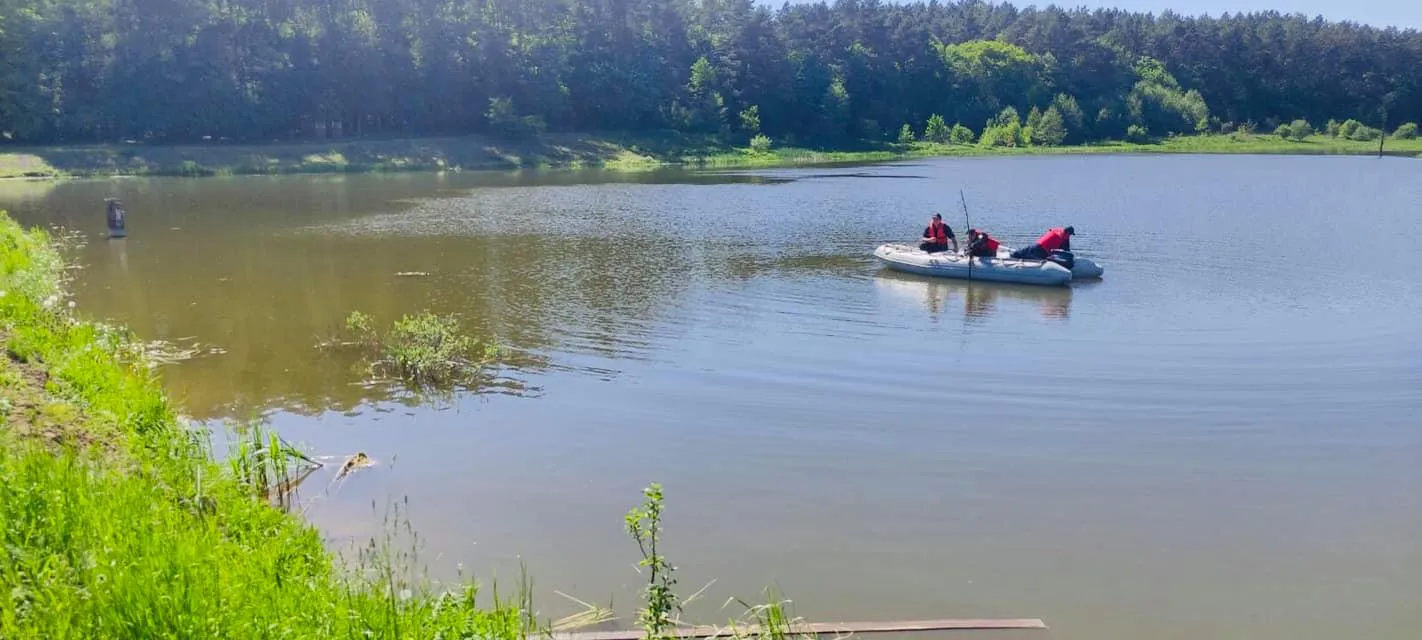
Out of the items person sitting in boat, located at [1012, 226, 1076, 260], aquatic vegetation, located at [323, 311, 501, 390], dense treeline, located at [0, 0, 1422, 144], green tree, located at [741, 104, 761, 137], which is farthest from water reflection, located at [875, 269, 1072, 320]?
green tree, located at [741, 104, 761, 137]

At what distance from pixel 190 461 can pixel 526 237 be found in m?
23.5

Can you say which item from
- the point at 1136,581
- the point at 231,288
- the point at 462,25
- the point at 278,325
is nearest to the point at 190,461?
the point at 1136,581

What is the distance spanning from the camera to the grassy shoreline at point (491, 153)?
6059cm

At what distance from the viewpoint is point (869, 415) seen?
43.2 feet

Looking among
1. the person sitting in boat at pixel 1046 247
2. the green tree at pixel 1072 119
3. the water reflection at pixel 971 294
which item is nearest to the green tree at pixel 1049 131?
the green tree at pixel 1072 119

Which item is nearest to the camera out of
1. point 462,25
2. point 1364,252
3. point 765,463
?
point 765,463

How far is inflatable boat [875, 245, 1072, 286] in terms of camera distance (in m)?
23.2

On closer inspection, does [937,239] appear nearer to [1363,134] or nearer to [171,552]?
[171,552]

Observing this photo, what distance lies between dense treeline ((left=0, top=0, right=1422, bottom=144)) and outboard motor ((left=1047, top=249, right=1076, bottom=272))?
61.9 m

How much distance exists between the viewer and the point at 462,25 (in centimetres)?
8412

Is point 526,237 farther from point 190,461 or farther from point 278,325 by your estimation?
point 190,461

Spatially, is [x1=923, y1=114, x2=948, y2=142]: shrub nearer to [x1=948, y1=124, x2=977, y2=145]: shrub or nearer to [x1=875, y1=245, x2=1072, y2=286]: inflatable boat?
[x1=948, y1=124, x2=977, y2=145]: shrub

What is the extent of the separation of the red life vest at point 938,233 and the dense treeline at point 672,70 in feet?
193

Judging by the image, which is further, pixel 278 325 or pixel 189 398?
pixel 278 325
